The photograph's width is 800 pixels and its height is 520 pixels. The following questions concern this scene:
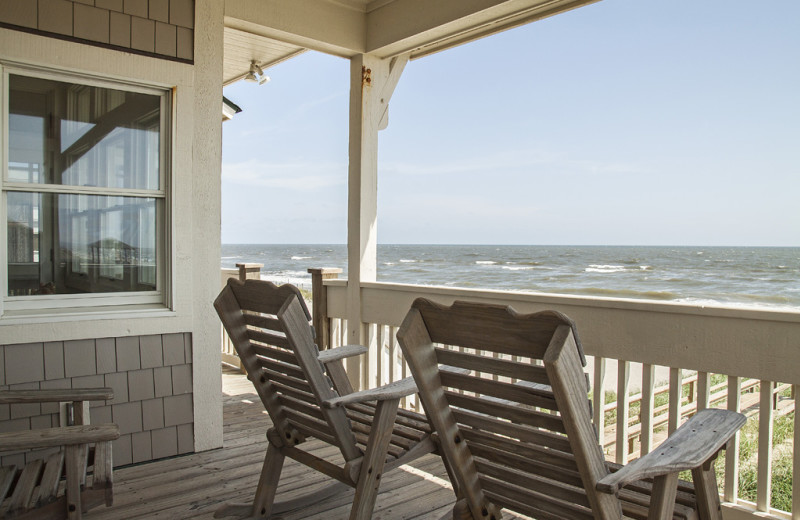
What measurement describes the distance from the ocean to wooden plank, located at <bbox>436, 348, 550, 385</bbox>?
21.0 m

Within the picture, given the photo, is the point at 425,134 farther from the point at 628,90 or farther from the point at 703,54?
the point at 703,54

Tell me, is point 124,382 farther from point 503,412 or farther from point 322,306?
point 503,412

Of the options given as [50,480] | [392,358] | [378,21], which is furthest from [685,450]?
[378,21]

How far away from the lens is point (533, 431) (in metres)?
1.63

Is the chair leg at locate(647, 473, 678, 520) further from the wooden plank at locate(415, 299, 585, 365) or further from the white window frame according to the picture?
the white window frame

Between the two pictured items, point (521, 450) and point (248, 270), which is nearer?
point (521, 450)

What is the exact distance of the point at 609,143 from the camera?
98.3ft

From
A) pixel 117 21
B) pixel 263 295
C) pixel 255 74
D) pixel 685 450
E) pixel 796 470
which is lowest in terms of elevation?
pixel 796 470

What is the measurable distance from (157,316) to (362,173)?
5.53ft

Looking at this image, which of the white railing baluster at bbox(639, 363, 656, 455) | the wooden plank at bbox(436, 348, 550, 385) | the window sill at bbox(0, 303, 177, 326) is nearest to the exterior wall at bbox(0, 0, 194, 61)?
the window sill at bbox(0, 303, 177, 326)

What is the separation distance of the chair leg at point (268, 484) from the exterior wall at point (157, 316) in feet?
3.34

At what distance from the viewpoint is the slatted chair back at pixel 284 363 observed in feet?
7.20

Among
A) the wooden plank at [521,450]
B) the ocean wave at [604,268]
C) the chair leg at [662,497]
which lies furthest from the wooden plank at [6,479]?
the ocean wave at [604,268]

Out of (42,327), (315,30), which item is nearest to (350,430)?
(42,327)
